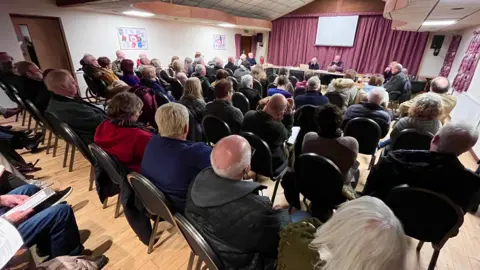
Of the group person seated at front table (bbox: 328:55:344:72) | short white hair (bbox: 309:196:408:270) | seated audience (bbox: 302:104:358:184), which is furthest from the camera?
person seated at front table (bbox: 328:55:344:72)

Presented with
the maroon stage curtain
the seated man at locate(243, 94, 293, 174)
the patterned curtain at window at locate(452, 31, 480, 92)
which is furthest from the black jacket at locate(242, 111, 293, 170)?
the maroon stage curtain

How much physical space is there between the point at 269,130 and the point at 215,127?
0.65 metres

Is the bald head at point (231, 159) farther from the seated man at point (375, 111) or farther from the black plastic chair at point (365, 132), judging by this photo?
the seated man at point (375, 111)

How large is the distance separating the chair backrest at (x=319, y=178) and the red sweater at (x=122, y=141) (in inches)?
A: 46.9

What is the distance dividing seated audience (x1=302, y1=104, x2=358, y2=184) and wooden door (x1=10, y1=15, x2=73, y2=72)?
6.89 metres

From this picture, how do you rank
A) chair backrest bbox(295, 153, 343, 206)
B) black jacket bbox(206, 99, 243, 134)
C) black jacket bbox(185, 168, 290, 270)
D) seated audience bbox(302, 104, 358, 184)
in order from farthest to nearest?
black jacket bbox(206, 99, 243, 134) < seated audience bbox(302, 104, 358, 184) < chair backrest bbox(295, 153, 343, 206) < black jacket bbox(185, 168, 290, 270)

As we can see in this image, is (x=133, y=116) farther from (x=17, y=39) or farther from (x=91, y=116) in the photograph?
(x=17, y=39)

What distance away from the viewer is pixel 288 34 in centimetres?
1062

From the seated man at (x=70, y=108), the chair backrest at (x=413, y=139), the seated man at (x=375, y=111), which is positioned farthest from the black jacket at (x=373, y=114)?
the seated man at (x=70, y=108)

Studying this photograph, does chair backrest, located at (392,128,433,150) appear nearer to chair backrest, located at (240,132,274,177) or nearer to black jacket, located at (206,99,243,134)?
chair backrest, located at (240,132,274,177)

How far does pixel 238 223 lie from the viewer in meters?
0.93

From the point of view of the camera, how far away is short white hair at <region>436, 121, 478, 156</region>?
1.29 m

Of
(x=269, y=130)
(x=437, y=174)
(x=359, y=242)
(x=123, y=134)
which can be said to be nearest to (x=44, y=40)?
(x=123, y=134)

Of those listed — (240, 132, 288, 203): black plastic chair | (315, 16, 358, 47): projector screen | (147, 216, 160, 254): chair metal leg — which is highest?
(315, 16, 358, 47): projector screen
